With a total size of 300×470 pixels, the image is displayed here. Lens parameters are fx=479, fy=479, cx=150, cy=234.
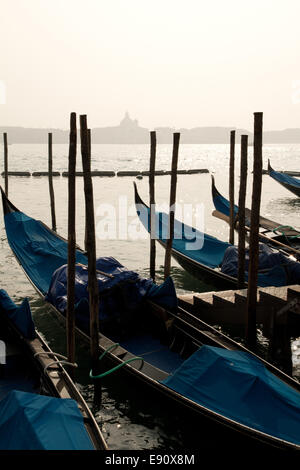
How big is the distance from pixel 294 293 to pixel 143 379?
2.26 m

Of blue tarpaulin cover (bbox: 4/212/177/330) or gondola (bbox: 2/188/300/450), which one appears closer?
gondola (bbox: 2/188/300/450)

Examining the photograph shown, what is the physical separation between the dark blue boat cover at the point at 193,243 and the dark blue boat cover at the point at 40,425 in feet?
20.4

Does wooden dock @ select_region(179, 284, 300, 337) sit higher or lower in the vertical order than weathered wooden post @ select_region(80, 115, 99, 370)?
lower

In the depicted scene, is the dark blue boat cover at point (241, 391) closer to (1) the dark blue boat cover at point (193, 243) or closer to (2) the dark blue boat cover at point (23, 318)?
(2) the dark blue boat cover at point (23, 318)

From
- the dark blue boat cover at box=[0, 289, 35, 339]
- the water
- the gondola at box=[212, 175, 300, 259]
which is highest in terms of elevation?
the gondola at box=[212, 175, 300, 259]

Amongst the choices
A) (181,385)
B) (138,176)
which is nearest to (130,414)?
(181,385)

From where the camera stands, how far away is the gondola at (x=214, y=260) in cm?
787

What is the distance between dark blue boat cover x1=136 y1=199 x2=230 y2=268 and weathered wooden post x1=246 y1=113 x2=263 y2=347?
11.7ft

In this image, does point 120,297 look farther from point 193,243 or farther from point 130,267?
point 130,267

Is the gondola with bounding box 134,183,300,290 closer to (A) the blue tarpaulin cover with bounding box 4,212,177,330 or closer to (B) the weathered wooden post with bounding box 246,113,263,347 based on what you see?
(B) the weathered wooden post with bounding box 246,113,263,347

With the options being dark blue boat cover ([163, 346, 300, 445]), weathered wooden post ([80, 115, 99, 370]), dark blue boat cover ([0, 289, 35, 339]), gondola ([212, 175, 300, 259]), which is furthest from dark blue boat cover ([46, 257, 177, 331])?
gondola ([212, 175, 300, 259])

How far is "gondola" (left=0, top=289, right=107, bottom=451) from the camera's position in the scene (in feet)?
11.1

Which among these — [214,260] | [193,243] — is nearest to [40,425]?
[214,260]
